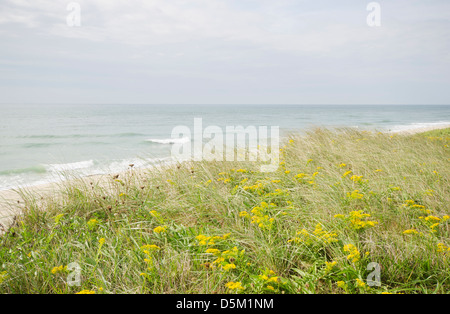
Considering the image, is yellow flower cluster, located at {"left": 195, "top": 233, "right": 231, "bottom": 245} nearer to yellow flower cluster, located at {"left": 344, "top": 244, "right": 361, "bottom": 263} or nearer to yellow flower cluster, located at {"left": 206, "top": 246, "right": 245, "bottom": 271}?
yellow flower cluster, located at {"left": 206, "top": 246, "right": 245, "bottom": 271}

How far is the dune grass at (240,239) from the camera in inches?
91.8

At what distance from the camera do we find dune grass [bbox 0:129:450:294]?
233cm

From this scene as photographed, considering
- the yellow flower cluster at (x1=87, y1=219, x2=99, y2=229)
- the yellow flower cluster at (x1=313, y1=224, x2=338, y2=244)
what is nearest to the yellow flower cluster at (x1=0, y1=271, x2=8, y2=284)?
the yellow flower cluster at (x1=87, y1=219, x2=99, y2=229)

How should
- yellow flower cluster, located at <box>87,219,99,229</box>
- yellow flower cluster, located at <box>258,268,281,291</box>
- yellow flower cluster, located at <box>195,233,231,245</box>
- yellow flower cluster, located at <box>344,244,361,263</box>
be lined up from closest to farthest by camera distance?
yellow flower cluster, located at <box>258,268,281,291</box> < yellow flower cluster, located at <box>344,244,361,263</box> < yellow flower cluster, located at <box>195,233,231,245</box> < yellow flower cluster, located at <box>87,219,99,229</box>

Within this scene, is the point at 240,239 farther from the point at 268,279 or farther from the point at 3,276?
the point at 3,276

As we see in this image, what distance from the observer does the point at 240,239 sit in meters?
2.88

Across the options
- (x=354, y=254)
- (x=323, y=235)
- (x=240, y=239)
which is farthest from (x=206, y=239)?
(x=354, y=254)

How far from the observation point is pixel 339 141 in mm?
7180

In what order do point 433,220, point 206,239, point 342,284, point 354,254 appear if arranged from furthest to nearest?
point 433,220
point 206,239
point 354,254
point 342,284

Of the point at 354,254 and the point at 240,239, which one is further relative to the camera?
the point at 240,239

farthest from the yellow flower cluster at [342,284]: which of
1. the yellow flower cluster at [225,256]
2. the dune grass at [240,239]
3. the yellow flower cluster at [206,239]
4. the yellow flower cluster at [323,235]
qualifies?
the yellow flower cluster at [206,239]

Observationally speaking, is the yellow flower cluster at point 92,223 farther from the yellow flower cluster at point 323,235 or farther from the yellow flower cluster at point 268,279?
the yellow flower cluster at point 323,235

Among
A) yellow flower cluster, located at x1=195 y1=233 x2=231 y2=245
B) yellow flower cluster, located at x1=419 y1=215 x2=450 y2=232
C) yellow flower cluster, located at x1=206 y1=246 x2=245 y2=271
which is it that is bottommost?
yellow flower cluster, located at x1=206 y1=246 x2=245 y2=271
